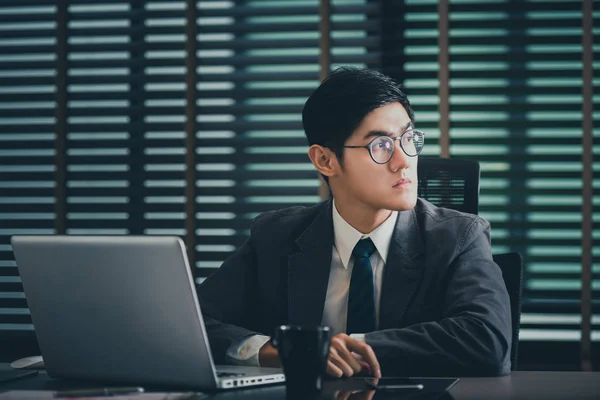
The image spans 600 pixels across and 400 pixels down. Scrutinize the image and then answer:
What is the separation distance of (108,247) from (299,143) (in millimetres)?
2215

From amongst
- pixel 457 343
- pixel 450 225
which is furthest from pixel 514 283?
pixel 457 343

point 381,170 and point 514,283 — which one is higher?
point 381,170

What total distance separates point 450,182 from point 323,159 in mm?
358

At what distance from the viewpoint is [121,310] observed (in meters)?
1.17

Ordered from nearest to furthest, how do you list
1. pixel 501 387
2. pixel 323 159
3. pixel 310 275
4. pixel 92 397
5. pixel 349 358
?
pixel 92 397, pixel 501 387, pixel 349 358, pixel 310 275, pixel 323 159

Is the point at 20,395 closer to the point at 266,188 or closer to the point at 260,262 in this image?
the point at 260,262

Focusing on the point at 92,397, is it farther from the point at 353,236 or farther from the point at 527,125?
the point at 527,125

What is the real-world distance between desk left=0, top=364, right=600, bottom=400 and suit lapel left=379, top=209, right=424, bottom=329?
1.34ft

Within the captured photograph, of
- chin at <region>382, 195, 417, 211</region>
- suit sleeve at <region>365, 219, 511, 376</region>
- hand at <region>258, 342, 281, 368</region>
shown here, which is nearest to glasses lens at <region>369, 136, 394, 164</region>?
chin at <region>382, 195, 417, 211</region>

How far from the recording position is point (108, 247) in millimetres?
1153

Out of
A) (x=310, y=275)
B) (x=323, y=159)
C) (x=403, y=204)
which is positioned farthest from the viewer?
(x=323, y=159)

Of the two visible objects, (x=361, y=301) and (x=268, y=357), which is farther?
(x=361, y=301)

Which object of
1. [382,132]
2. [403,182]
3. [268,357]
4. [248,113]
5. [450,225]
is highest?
[248,113]

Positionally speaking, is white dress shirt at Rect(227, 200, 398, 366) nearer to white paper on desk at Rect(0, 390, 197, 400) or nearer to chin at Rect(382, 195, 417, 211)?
chin at Rect(382, 195, 417, 211)
